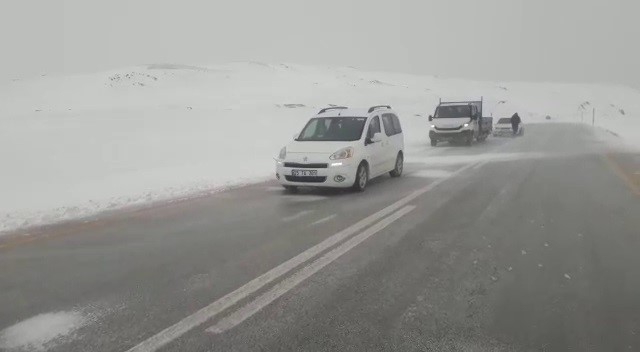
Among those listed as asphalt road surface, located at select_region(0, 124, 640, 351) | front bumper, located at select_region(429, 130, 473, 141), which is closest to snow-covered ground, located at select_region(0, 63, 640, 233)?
front bumper, located at select_region(429, 130, 473, 141)

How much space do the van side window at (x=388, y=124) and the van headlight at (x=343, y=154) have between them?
2.19 meters

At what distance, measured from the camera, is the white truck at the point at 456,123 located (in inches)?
995

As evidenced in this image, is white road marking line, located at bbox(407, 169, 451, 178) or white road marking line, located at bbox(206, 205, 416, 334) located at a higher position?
white road marking line, located at bbox(407, 169, 451, 178)

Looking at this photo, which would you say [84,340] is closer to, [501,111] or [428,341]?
[428,341]

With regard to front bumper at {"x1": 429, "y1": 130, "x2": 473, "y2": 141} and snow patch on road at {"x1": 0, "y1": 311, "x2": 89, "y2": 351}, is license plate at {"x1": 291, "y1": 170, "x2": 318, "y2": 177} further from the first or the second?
front bumper at {"x1": 429, "y1": 130, "x2": 473, "y2": 141}

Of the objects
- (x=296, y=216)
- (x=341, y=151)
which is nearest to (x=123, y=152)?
(x=341, y=151)

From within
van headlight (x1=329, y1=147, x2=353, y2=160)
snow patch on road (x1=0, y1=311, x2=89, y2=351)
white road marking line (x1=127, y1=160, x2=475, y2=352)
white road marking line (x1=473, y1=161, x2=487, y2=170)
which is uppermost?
van headlight (x1=329, y1=147, x2=353, y2=160)

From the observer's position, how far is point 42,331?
4.14 metres

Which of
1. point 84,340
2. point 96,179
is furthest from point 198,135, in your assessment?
point 84,340

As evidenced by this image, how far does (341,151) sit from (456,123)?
15.8 meters

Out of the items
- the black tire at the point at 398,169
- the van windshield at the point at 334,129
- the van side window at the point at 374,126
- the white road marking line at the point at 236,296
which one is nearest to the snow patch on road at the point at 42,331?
the white road marking line at the point at 236,296

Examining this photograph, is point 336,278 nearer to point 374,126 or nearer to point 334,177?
point 334,177

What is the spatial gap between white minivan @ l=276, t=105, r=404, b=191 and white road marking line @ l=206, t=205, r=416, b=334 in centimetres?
315

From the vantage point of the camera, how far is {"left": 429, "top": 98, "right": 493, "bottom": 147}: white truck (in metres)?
25.3
